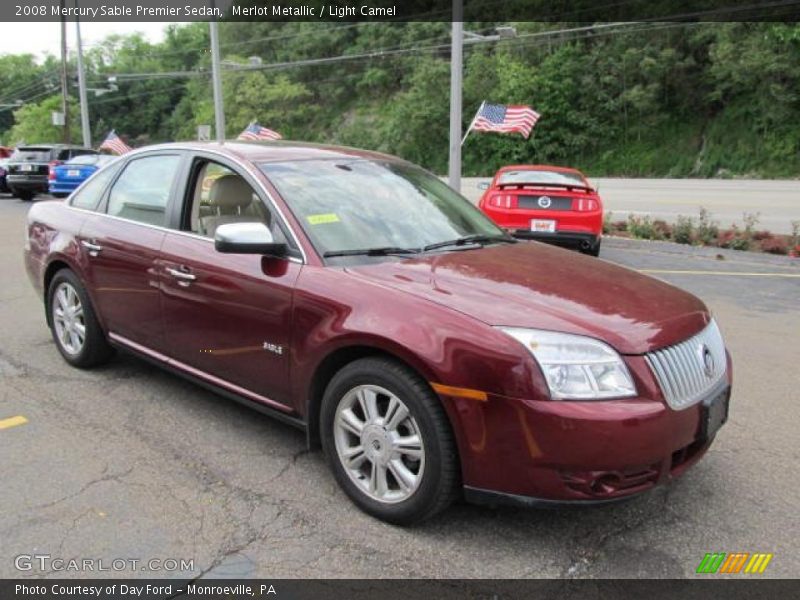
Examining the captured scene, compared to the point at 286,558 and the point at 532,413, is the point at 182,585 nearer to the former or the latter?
the point at 286,558

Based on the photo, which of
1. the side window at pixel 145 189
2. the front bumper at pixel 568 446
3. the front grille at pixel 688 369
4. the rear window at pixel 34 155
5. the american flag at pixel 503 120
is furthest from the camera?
the rear window at pixel 34 155

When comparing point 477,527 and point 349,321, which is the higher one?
point 349,321

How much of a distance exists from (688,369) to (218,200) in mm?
2720

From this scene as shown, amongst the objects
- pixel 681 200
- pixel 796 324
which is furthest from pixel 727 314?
pixel 681 200

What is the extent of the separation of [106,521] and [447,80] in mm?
53559

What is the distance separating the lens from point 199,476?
11.8ft

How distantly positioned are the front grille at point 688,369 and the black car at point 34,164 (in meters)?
20.5

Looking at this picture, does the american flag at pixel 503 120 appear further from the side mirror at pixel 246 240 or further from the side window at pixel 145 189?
the side mirror at pixel 246 240

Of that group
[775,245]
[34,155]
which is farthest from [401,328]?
[34,155]

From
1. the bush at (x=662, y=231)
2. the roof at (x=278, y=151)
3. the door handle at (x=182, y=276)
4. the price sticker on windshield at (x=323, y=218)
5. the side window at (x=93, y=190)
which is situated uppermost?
the roof at (x=278, y=151)

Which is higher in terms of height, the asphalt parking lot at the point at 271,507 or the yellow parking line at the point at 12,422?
the yellow parking line at the point at 12,422

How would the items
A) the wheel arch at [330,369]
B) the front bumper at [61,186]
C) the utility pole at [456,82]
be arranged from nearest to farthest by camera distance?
the wheel arch at [330,369] → the utility pole at [456,82] → the front bumper at [61,186]

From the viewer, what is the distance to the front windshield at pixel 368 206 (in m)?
3.65

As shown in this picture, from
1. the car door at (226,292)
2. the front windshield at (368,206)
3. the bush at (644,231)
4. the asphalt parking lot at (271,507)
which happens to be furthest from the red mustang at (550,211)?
the car door at (226,292)
